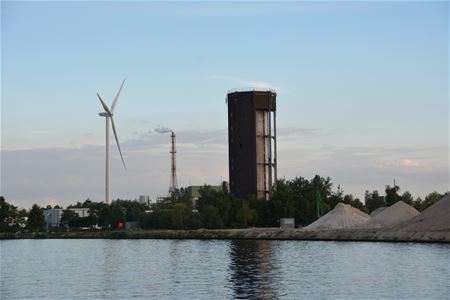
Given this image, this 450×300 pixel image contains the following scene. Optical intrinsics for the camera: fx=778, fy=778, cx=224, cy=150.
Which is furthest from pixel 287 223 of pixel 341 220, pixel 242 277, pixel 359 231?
pixel 242 277

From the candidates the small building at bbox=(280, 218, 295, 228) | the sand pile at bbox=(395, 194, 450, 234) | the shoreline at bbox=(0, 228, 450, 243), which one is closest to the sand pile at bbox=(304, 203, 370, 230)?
the shoreline at bbox=(0, 228, 450, 243)

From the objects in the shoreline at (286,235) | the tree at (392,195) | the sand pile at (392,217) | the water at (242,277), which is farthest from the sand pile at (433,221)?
the tree at (392,195)

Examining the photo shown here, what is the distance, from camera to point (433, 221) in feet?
363

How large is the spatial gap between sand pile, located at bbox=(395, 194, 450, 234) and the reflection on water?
3107 cm

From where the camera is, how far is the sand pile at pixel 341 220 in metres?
144

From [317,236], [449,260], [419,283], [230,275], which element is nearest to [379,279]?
[419,283]

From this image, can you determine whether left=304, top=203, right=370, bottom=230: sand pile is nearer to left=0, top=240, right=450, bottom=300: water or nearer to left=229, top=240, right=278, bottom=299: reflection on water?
left=0, top=240, right=450, bottom=300: water

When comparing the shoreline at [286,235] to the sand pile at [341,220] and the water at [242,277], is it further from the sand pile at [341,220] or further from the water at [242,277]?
the water at [242,277]

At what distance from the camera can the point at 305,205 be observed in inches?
6890

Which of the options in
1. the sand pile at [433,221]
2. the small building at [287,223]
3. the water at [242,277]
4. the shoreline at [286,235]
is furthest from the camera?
the small building at [287,223]

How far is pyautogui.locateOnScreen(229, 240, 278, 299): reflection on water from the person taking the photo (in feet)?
157

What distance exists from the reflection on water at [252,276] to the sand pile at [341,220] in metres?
56.9

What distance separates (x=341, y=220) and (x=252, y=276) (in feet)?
290

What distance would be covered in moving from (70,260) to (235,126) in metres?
93.3
